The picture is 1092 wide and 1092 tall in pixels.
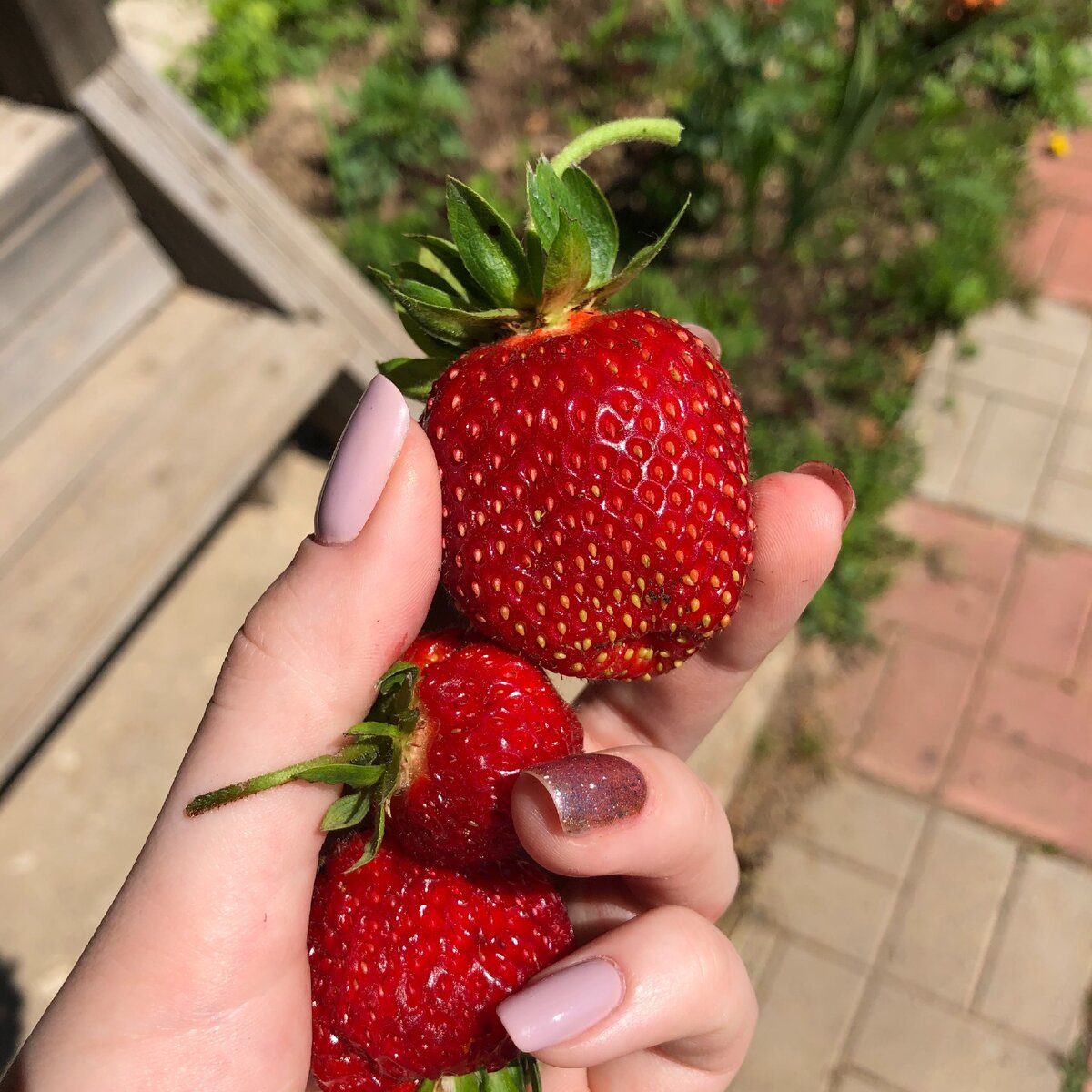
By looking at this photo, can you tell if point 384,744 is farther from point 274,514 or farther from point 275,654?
point 274,514

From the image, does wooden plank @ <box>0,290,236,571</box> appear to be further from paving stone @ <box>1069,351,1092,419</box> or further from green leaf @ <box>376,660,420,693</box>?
paving stone @ <box>1069,351,1092,419</box>

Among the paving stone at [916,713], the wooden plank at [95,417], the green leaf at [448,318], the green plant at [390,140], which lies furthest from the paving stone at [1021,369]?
the green leaf at [448,318]

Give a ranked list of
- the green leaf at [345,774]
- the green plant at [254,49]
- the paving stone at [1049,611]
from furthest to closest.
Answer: the green plant at [254,49]
the paving stone at [1049,611]
the green leaf at [345,774]

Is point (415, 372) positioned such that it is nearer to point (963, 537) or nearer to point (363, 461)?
point (363, 461)

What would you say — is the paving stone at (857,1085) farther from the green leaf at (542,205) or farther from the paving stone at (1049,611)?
the green leaf at (542,205)

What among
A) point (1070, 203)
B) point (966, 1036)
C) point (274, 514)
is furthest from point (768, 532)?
point (1070, 203)

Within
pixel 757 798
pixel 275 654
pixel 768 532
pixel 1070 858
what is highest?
pixel 275 654
